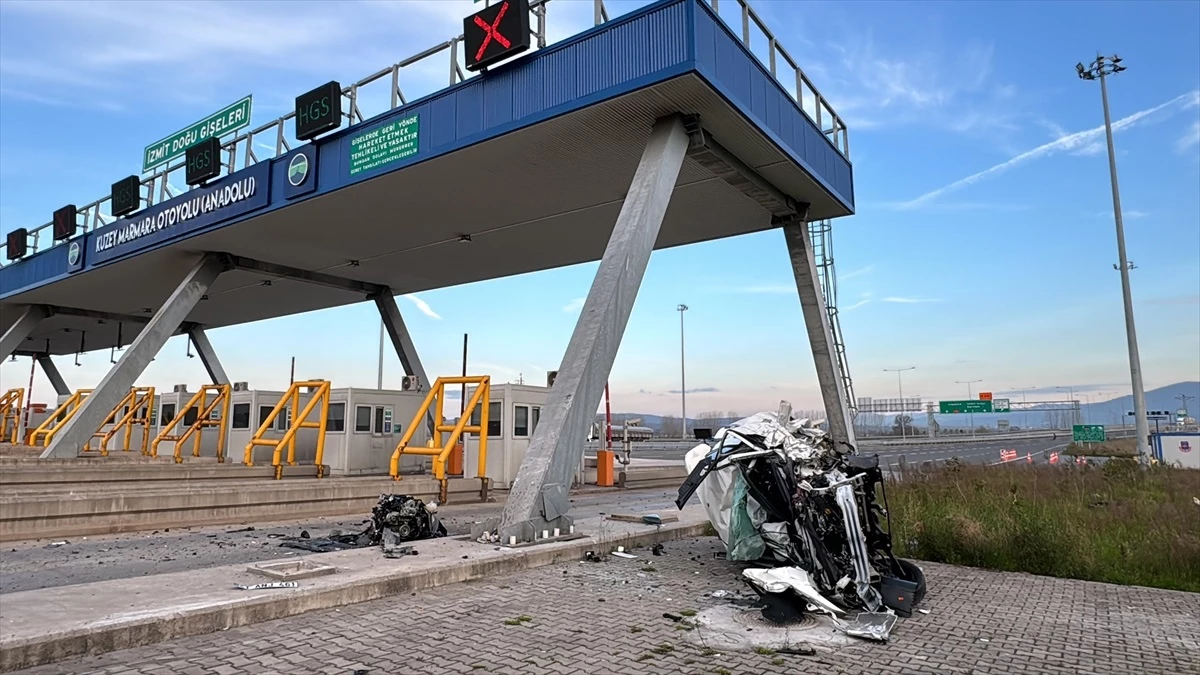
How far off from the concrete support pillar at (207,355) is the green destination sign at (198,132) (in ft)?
34.9

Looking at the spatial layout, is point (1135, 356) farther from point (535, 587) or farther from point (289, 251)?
point (289, 251)

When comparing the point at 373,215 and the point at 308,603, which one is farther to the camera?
the point at 373,215

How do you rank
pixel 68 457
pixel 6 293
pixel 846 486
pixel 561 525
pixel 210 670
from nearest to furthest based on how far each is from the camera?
1. pixel 210 670
2. pixel 846 486
3. pixel 561 525
4. pixel 68 457
5. pixel 6 293

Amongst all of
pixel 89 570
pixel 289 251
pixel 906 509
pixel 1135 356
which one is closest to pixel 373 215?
pixel 289 251

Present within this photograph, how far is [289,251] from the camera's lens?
1795cm

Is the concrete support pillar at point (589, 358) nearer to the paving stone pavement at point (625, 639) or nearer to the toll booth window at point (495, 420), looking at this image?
the paving stone pavement at point (625, 639)

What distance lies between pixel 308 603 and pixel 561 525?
3.50m

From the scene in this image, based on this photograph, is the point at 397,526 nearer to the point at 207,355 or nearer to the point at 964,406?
the point at 207,355

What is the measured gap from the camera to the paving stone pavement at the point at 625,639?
4289mm

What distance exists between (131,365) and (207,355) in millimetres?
12478

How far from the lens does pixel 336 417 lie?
1764 cm

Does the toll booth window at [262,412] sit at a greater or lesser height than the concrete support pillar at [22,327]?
lesser

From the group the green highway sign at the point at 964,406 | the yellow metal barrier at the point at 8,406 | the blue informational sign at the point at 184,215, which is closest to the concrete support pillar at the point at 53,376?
the yellow metal barrier at the point at 8,406

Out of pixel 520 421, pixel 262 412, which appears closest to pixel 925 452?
pixel 520 421
